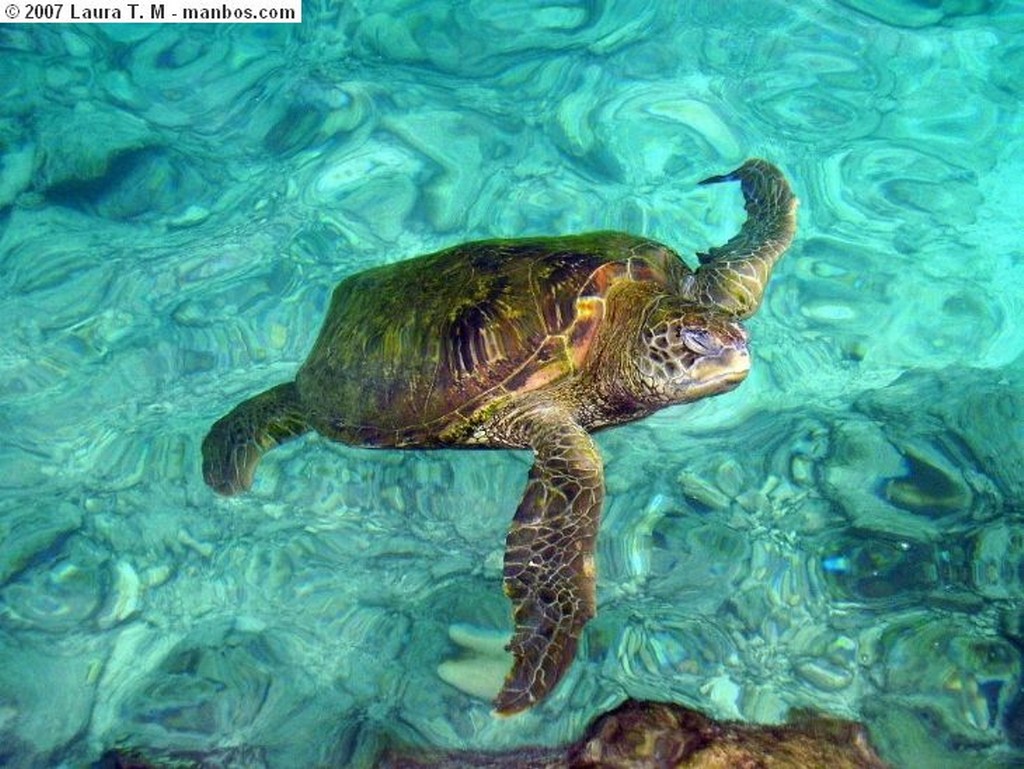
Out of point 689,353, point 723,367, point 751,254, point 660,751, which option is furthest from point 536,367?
point 660,751

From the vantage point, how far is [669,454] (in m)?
5.17

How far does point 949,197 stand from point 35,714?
27.6 feet

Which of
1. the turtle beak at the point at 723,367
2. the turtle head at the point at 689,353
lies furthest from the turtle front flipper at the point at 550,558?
the turtle beak at the point at 723,367

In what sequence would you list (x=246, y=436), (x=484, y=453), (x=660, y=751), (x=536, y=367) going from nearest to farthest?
(x=660, y=751) < (x=536, y=367) < (x=246, y=436) < (x=484, y=453)

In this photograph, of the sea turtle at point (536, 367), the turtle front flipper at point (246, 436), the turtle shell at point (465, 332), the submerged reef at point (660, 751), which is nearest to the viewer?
the submerged reef at point (660, 751)

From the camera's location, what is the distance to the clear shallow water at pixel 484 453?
4039 mm

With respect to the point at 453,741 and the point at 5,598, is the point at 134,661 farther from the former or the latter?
the point at 453,741

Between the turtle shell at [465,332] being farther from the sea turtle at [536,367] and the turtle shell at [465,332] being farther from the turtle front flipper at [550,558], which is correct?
the turtle front flipper at [550,558]

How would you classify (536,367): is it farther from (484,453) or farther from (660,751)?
(660,751)

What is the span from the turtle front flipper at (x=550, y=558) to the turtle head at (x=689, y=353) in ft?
2.10

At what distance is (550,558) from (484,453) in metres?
1.54

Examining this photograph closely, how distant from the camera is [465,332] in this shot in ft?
14.1

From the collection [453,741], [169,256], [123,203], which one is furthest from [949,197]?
[123,203]

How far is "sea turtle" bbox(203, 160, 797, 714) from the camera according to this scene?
12.9ft
